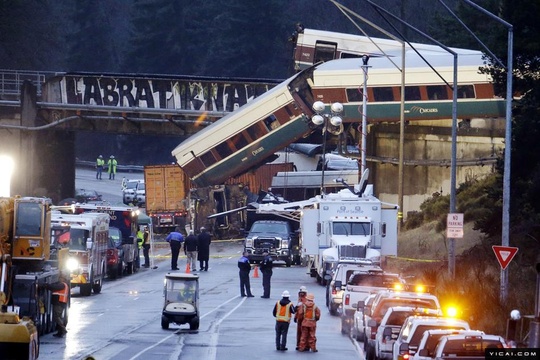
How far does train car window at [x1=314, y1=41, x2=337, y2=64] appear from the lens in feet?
218

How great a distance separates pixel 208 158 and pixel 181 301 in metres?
31.9

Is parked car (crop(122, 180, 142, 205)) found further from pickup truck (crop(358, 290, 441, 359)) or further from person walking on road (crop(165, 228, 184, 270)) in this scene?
pickup truck (crop(358, 290, 441, 359))

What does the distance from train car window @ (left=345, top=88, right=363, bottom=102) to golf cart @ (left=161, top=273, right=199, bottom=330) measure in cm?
3075

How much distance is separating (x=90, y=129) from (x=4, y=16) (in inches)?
1607

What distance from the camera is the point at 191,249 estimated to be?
5009cm

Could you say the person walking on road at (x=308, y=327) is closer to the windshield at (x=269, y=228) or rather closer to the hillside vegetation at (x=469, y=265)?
the hillside vegetation at (x=469, y=265)

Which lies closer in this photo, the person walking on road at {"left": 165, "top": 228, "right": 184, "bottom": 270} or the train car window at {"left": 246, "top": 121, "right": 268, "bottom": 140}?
the person walking on road at {"left": 165, "top": 228, "right": 184, "bottom": 270}

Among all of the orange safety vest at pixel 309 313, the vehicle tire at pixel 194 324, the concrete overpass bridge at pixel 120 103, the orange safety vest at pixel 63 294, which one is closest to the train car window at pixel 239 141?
the concrete overpass bridge at pixel 120 103

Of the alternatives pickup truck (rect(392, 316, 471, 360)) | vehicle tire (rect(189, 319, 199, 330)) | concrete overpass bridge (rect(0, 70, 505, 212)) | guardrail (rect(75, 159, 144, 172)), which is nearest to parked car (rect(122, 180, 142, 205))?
concrete overpass bridge (rect(0, 70, 505, 212))

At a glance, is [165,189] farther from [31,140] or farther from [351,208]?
[351,208]

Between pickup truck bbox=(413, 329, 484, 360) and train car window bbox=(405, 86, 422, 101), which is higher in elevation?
train car window bbox=(405, 86, 422, 101)


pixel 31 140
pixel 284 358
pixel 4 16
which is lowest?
pixel 284 358

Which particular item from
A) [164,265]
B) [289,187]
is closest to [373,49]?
[289,187]

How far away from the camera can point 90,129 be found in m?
69.0
